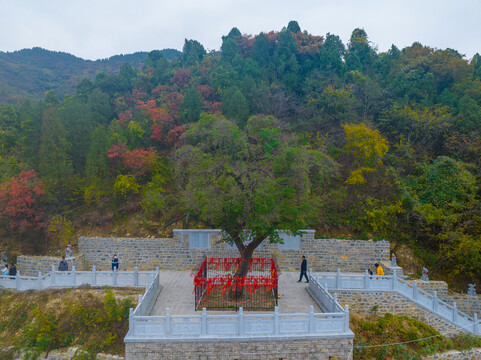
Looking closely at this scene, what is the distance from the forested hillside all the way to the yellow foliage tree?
76 millimetres

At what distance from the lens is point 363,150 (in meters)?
16.6

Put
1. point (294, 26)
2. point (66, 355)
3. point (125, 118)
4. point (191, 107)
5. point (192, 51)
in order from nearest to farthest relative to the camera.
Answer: point (66, 355)
point (191, 107)
point (125, 118)
point (294, 26)
point (192, 51)

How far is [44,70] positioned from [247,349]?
6154cm

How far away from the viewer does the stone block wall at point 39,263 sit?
14953mm

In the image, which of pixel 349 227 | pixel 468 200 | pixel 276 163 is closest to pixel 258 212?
pixel 276 163

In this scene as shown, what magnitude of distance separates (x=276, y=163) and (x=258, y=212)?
6.29 feet

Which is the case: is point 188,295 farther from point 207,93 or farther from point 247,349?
point 207,93

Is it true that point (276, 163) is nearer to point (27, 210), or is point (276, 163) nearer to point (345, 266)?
point (345, 266)

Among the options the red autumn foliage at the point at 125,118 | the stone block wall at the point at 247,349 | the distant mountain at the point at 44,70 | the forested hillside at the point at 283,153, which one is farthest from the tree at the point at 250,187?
the distant mountain at the point at 44,70

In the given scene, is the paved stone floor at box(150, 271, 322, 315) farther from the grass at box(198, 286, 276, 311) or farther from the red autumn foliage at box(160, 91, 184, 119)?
the red autumn foliage at box(160, 91, 184, 119)

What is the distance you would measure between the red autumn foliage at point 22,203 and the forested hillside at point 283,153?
63 millimetres

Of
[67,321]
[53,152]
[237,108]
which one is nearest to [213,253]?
[67,321]

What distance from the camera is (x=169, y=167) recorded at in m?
17.7

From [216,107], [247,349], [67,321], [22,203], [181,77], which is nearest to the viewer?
[247,349]
